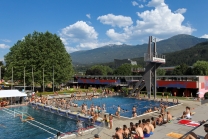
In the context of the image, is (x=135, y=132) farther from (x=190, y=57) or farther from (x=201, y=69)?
(x=190, y=57)

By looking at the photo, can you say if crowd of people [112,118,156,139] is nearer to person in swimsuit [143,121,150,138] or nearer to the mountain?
person in swimsuit [143,121,150,138]

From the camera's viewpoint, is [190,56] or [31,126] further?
[190,56]

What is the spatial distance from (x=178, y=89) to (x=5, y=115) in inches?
1365

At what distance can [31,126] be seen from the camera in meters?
19.2

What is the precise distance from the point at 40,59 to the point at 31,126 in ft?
78.8

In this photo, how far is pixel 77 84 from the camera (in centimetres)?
6412

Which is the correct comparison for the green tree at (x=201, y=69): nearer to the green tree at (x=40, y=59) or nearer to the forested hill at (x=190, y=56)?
the green tree at (x=40, y=59)

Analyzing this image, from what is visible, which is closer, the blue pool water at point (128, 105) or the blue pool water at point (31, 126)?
the blue pool water at point (31, 126)

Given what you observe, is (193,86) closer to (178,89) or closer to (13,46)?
(178,89)

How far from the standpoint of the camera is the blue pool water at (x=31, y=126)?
1644cm

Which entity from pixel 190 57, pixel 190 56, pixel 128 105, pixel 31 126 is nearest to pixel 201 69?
pixel 128 105

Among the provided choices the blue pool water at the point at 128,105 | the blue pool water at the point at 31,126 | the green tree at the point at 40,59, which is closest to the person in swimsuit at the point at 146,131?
the blue pool water at the point at 31,126

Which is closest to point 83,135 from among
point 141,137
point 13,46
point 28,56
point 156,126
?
point 141,137

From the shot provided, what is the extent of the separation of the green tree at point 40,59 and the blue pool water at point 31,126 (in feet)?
54.4
